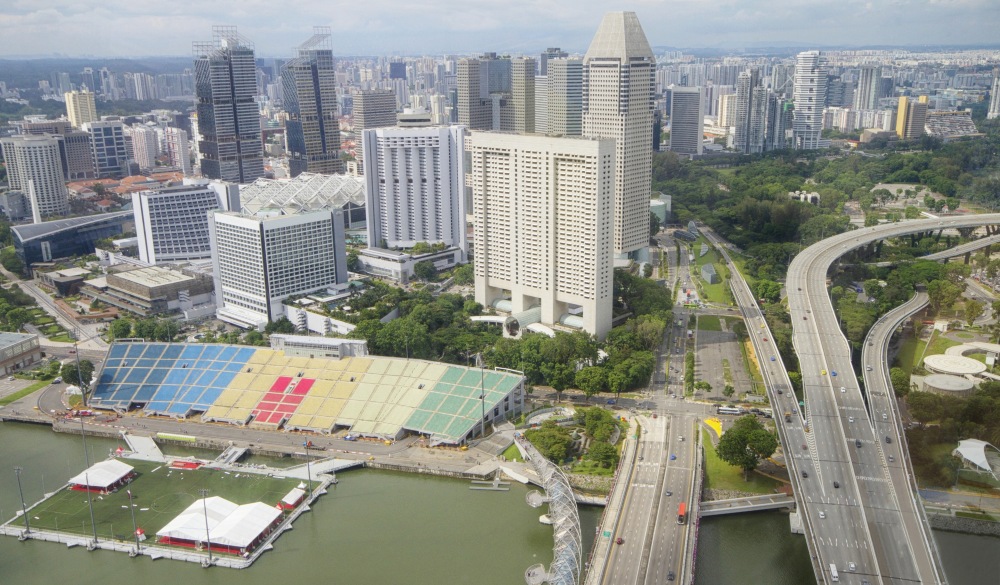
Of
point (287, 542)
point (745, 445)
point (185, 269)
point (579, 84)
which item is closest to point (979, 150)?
point (579, 84)

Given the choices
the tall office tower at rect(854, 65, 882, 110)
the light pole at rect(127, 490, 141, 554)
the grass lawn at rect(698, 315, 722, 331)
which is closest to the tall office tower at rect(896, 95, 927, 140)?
the tall office tower at rect(854, 65, 882, 110)

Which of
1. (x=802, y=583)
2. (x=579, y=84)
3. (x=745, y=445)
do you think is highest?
(x=579, y=84)

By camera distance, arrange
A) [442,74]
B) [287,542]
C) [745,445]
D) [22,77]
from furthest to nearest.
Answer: [442,74], [22,77], [745,445], [287,542]

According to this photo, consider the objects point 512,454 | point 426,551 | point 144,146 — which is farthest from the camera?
point 144,146

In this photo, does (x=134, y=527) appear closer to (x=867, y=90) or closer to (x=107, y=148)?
(x=107, y=148)

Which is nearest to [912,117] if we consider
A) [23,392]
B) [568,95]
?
[568,95]

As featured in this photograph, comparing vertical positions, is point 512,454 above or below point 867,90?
below

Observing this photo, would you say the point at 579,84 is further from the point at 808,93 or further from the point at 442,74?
the point at 442,74
